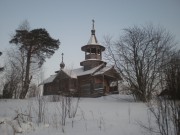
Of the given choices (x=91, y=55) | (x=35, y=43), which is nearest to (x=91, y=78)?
(x=91, y=55)

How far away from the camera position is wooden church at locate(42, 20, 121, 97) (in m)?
27.2

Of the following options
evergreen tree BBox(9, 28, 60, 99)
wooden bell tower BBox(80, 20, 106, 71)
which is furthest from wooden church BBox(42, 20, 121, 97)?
evergreen tree BBox(9, 28, 60, 99)

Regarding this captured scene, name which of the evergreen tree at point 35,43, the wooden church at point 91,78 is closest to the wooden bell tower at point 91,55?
the wooden church at point 91,78

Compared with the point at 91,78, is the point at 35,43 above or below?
above

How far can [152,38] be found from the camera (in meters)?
15.9

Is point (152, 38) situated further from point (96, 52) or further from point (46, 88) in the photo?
point (46, 88)

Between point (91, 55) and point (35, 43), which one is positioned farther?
point (91, 55)

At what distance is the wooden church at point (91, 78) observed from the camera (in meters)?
27.2

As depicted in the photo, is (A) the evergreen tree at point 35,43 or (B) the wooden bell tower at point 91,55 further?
(B) the wooden bell tower at point 91,55

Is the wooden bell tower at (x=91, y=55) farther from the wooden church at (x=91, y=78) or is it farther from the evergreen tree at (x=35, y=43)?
the evergreen tree at (x=35, y=43)

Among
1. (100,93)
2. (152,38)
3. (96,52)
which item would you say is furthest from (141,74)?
(96,52)

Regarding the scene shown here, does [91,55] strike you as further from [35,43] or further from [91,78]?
[35,43]

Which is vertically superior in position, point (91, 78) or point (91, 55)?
point (91, 55)

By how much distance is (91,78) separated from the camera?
2748 centimetres
